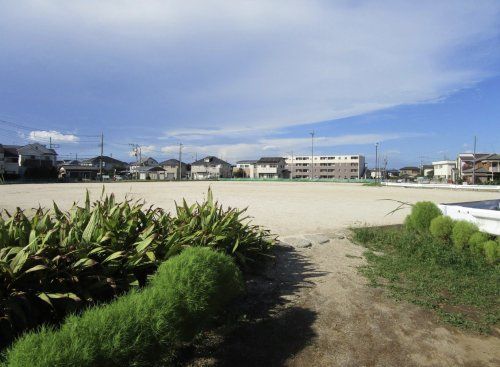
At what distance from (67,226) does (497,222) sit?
5.85 metres

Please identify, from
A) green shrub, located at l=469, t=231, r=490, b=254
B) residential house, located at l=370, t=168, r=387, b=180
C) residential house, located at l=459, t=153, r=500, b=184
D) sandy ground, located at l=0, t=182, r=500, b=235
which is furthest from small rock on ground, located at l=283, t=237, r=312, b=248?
residential house, located at l=370, t=168, r=387, b=180

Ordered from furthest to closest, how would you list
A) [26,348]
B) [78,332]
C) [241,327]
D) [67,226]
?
1. [67,226]
2. [241,327]
3. [78,332]
4. [26,348]

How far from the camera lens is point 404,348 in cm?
265

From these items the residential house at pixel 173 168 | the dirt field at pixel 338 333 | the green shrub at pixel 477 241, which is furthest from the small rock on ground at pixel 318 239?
the residential house at pixel 173 168

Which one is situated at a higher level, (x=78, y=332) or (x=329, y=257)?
(x=78, y=332)

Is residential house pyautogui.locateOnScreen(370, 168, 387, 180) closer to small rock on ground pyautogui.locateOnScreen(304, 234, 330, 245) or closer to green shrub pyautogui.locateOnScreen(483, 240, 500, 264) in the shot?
small rock on ground pyautogui.locateOnScreen(304, 234, 330, 245)

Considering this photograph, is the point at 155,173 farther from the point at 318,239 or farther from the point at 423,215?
the point at 423,215

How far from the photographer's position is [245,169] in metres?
112

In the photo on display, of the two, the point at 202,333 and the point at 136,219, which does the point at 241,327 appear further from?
the point at 136,219

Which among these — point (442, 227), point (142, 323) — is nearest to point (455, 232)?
point (442, 227)

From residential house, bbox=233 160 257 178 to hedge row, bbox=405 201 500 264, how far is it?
3867 inches

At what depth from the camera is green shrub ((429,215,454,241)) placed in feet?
19.2

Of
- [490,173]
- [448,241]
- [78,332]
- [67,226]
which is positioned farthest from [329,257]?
[490,173]

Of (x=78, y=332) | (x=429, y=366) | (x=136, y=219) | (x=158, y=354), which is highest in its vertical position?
(x=136, y=219)
